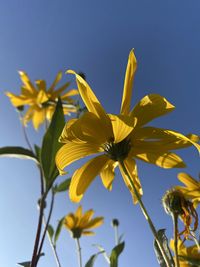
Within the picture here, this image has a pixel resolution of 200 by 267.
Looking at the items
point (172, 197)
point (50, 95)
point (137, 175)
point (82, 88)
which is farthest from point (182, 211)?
point (50, 95)

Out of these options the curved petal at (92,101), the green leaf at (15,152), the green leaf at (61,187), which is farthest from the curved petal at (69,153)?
the green leaf at (61,187)

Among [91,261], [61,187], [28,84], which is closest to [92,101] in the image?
[61,187]

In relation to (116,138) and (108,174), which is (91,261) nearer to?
(108,174)

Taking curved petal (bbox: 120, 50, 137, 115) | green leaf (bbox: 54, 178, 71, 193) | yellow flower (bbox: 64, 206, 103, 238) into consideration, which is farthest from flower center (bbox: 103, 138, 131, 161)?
yellow flower (bbox: 64, 206, 103, 238)

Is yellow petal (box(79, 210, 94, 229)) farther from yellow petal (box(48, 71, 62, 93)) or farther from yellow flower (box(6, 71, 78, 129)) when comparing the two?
yellow petal (box(48, 71, 62, 93))

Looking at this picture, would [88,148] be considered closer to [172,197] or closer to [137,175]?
[137,175]

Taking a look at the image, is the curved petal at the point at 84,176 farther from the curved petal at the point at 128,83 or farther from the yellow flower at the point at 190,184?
the yellow flower at the point at 190,184
